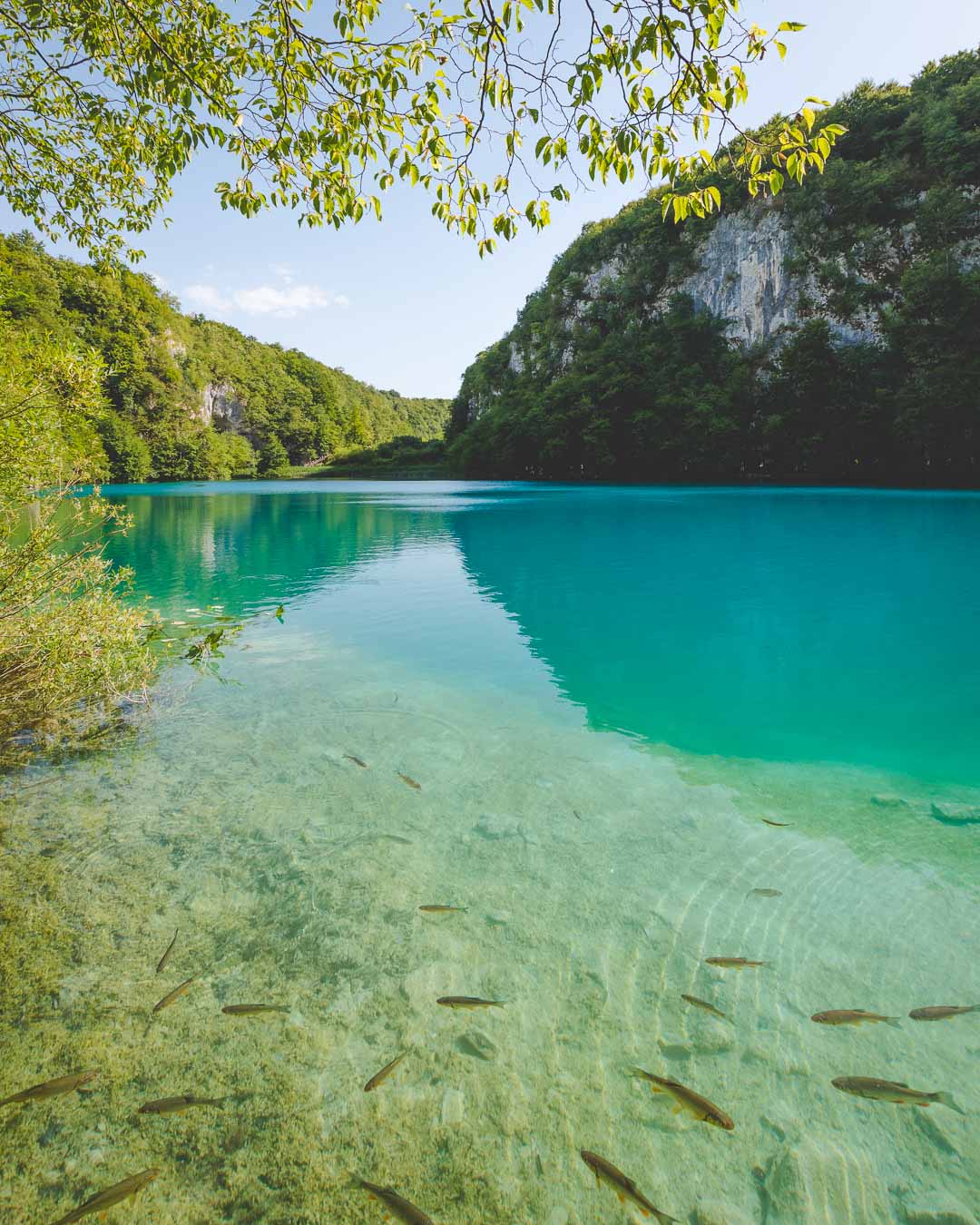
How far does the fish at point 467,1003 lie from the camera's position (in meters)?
2.62

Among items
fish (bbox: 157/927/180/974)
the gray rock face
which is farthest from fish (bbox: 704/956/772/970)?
the gray rock face

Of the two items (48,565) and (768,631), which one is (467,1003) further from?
(768,631)

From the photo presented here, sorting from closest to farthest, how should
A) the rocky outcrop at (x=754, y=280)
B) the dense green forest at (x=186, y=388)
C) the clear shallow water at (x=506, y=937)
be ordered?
the clear shallow water at (x=506, y=937), the rocky outcrop at (x=754, y=280), the dense green forest at (x=186, y=388)

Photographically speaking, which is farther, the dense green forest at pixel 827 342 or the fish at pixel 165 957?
the dense green forest at pixel 827 342

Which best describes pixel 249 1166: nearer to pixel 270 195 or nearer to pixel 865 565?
pixel 270 195

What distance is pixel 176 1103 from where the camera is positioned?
2.11 metres

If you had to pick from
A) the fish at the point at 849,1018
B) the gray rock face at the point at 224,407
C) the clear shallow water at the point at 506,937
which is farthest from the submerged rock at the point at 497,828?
the gray rock face at the point at 224,407

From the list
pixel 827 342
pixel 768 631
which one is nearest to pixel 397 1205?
pixel 768 631

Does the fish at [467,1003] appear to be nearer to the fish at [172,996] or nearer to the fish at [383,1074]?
the fish at [383,1074]

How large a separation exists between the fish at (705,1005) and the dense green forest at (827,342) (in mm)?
46658

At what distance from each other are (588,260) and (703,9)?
8155 centimetres

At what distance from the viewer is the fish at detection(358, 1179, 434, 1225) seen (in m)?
1.80

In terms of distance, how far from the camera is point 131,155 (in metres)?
6.47

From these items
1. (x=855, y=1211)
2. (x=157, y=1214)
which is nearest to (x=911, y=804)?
(x=855, y=1211)
